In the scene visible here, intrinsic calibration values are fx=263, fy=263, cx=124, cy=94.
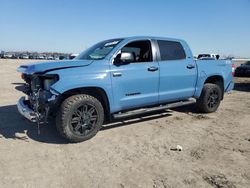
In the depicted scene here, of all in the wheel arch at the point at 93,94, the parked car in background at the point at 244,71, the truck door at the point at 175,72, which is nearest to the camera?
the wheel arch at the point at 93,94

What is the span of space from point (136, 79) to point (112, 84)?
0.59 meters

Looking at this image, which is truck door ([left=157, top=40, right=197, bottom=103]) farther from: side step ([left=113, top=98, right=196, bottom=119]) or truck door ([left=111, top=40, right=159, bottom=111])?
truck door ([left=111, top=40, right=159, bottom=111])

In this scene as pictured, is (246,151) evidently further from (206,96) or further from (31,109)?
(31,109)

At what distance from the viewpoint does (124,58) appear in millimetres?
5219

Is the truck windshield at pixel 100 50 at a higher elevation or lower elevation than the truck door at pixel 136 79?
higher

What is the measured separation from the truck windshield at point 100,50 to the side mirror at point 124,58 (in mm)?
272

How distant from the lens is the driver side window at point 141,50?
595cm

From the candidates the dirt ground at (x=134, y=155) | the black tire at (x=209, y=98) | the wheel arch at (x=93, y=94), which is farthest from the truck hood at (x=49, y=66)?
the black tire at (x=209, y=98)

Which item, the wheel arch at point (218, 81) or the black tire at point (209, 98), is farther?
the wheel arch at point (218, 81)

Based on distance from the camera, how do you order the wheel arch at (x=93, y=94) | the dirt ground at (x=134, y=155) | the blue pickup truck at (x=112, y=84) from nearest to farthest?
the dirt ground at (x=134, y=155) → the blue pickup truck at (x=112, y=84) → the wheel arch at (x=93, y=94)

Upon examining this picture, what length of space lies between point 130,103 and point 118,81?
23.0 inches

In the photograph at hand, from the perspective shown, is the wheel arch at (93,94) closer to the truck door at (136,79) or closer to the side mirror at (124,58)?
the truck door at (136,79)

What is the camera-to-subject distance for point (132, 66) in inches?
216

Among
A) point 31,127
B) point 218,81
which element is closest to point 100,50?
point 31,127
